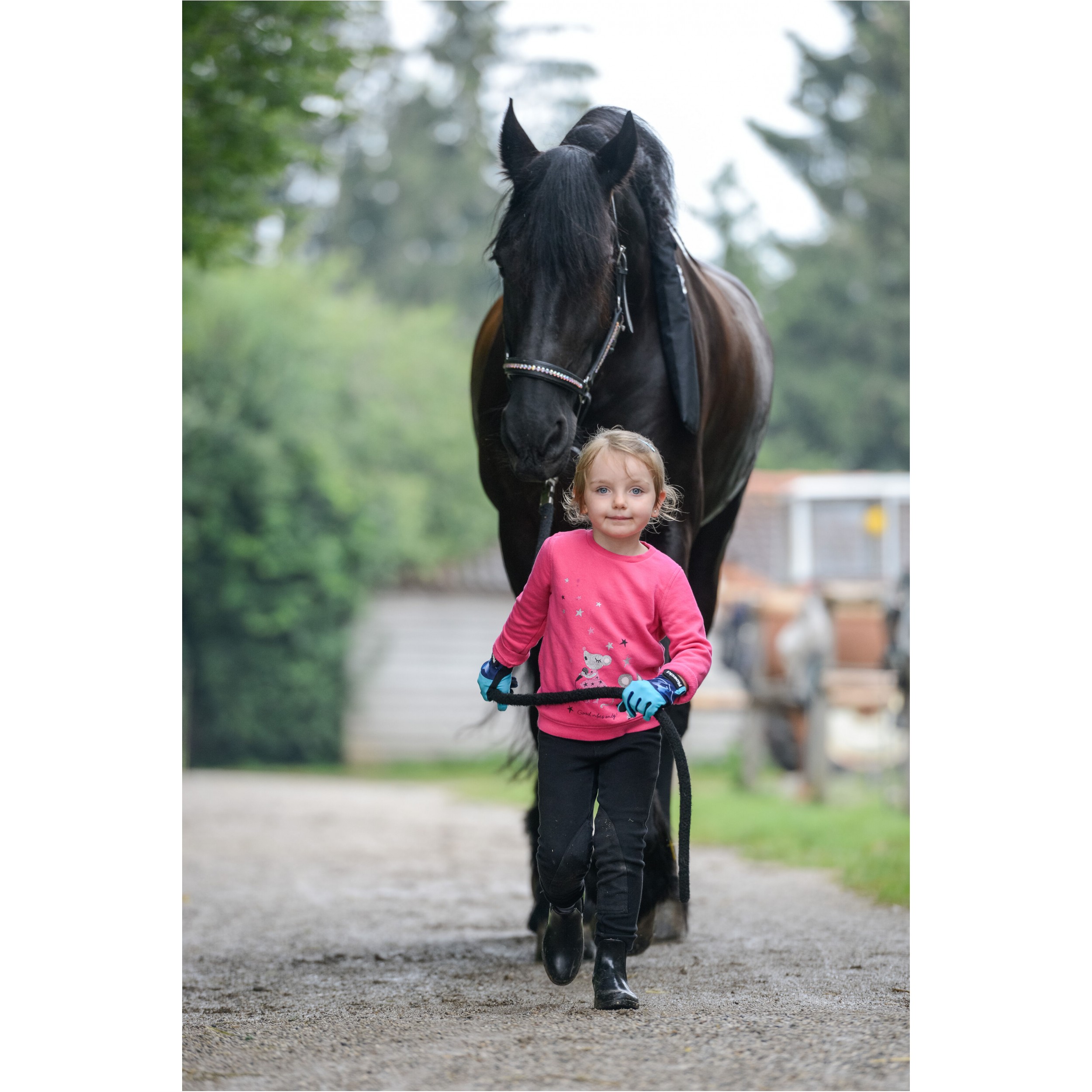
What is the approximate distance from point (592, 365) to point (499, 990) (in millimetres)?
1721

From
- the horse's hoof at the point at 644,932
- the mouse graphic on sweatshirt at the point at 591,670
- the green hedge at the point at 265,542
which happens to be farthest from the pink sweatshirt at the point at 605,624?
the green hedge at the point at 265,542

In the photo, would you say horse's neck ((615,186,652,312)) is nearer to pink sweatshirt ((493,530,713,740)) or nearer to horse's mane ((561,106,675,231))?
horse's mane ((561,106,675,231))

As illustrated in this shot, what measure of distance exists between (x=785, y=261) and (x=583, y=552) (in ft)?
92.0

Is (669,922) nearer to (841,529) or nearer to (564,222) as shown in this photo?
(564,222)

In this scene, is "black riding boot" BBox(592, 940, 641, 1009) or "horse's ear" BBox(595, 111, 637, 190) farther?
"horse's ear" BBox(595, 111, 637, 190)

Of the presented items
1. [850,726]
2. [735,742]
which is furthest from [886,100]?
[735,742]

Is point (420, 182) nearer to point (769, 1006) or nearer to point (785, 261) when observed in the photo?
point (785, 261)

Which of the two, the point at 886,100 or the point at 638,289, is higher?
the point at 886,100

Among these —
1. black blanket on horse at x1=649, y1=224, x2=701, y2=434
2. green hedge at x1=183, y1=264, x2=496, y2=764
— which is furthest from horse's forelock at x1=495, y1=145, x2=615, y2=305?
green hedge at x1=183, y1=264, x2=496, y2=764

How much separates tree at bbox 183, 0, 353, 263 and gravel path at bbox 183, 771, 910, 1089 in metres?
4.32

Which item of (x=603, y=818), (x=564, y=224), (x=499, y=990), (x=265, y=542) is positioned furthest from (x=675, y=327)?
(x=265, y=542)

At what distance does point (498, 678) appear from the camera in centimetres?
345

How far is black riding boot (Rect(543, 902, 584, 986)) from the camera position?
3480 mm

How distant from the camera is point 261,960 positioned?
4676 mm
